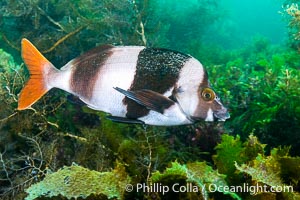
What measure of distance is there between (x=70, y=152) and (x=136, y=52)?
236cm

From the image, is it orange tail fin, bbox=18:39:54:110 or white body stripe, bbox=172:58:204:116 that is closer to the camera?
white body stripe, bbox=172:58:204:116

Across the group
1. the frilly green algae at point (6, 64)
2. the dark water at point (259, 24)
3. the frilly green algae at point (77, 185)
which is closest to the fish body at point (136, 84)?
the frilly green algae at point (77, 185)

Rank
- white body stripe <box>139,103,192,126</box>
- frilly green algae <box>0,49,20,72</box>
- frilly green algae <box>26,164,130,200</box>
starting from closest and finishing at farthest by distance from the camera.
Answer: white body stripe <box>139,103,192,126</box>
frilly green algae <box>26,164,130,200</box>
frilly green algae <box>0,49,20,72</box>

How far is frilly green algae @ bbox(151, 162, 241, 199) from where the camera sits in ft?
8.21

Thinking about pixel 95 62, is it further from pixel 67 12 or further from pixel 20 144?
pixel 67 12

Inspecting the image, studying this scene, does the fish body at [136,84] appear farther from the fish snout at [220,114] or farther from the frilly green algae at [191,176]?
the frilly green algae at [191,176]

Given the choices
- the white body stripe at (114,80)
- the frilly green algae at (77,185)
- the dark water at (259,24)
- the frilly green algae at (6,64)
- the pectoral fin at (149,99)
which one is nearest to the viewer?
the pectoral fin at (149,99)

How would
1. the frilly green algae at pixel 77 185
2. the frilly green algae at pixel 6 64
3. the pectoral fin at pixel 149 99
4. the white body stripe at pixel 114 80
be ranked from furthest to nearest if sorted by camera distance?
the frilly green algae at pixel 6 64, the frilly green algae at pixel 77 185, the white body stripe at pixel 114 80, the pectoral fin at pixel 149 99

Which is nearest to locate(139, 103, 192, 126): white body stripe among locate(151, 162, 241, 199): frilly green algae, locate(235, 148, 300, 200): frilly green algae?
locate(151, 162, 241, 199): frilly green algae

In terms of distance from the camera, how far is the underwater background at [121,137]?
256 centimetres

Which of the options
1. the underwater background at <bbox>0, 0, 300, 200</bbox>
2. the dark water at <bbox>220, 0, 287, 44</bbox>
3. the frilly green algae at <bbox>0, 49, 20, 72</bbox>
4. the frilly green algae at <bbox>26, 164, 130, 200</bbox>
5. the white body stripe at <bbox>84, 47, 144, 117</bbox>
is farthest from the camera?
the dark water at <bbox>220, 0, 287, 44</bbox>

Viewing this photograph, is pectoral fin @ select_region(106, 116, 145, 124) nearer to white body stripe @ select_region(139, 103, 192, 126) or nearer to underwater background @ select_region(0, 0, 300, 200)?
white body stripe @ select_region(139, 103, 192, 126)

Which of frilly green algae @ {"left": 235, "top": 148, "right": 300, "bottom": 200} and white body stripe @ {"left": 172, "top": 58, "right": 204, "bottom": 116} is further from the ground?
white body stripe @ {"left": 172, "top": 58, "right": 204, "bottom": 116}

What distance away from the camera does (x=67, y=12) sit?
8672 millimetres
